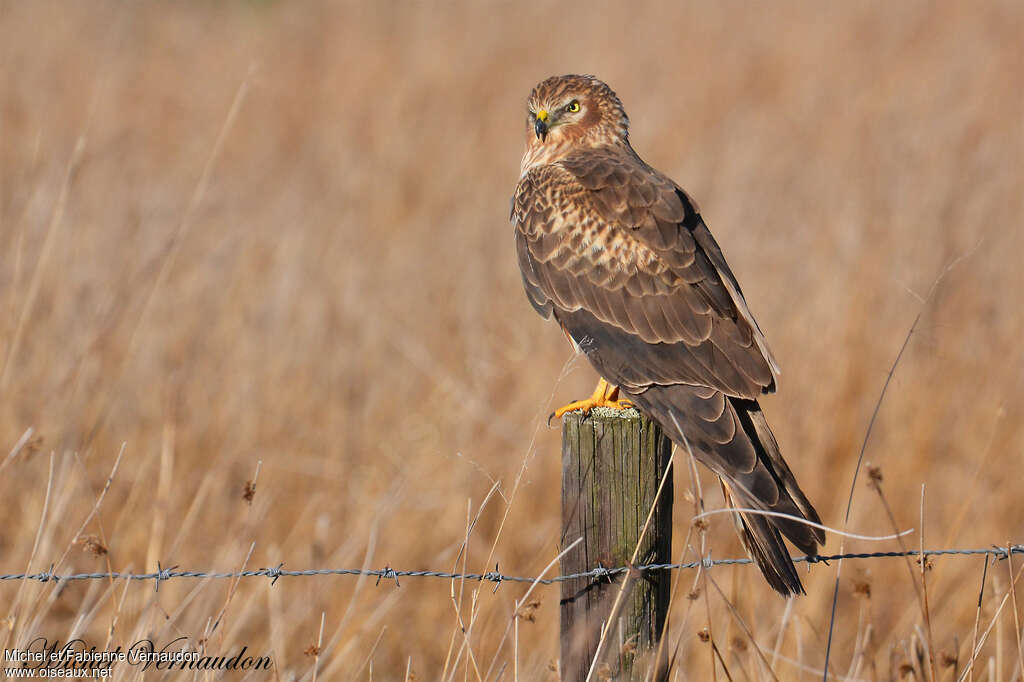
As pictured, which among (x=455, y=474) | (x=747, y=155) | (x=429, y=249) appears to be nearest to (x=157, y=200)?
(x=429, y=249)

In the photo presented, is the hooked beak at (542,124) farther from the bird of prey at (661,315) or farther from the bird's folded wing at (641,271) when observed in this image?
the bird's folded wing at (641,271)

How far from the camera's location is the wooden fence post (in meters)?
2.69

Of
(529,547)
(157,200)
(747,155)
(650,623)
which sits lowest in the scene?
(529,547)

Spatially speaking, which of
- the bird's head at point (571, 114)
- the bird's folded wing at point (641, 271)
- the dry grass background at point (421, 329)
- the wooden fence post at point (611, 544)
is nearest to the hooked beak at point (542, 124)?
the bird's head at point (571, 114)

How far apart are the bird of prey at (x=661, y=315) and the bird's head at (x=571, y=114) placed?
17 cm

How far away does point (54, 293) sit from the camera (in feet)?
16.9

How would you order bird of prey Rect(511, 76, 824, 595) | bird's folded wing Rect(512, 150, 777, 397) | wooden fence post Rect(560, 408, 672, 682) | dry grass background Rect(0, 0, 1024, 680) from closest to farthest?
wooden fence post Rect(560, 408, 672, 682) → bird of prey Rect(511, 76, 824, 595) → bird's folded wing Rect(512, 150, 777, 397) → dry grass background Rect(0, 0, 1024, 680)

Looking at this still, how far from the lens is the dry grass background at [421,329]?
14.8 feet

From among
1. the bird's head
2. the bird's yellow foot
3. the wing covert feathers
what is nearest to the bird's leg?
the bird's yellow foot

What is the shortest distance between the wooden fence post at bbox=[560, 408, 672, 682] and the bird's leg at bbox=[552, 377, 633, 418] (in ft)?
2.25

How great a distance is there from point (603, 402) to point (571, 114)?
144cm

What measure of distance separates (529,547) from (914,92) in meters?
5.83

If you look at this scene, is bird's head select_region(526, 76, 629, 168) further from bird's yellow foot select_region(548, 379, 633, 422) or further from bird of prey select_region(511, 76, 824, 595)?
bird's yellow foot select_region(548, 379, 633, 422)

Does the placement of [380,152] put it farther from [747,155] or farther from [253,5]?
[253,5]
